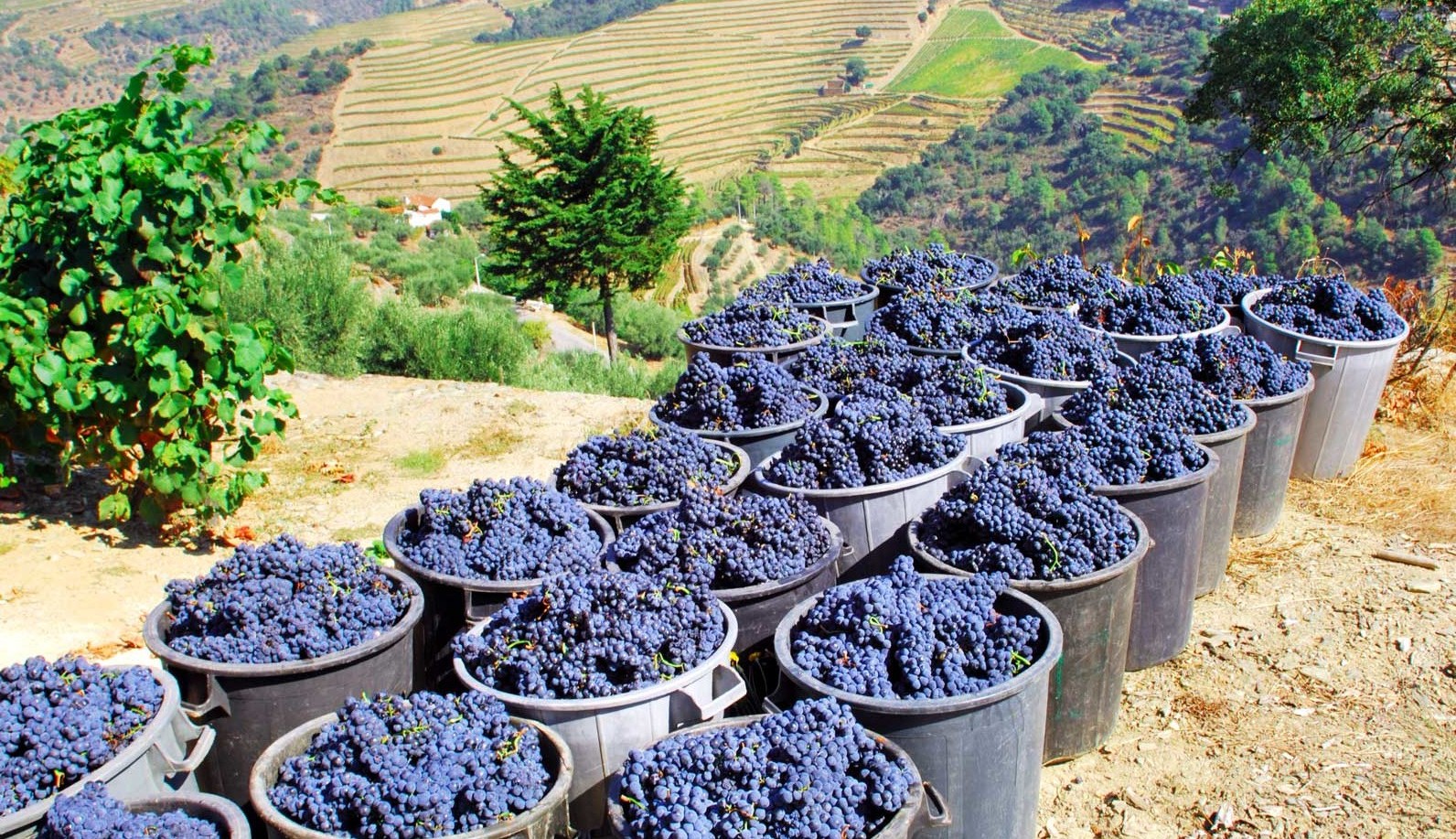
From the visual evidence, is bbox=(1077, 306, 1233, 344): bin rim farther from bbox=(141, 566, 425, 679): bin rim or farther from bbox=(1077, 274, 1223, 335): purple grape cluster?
bbox=(141, 566, 425, 679): bin rim

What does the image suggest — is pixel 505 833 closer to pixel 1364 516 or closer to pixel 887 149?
pixel 1364 516

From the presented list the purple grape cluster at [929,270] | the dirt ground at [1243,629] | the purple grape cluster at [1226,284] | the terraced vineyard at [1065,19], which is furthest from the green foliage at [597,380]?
the terraced vineyard at [1065,19]

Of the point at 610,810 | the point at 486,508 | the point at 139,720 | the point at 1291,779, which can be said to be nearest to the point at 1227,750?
the point at 1291,779

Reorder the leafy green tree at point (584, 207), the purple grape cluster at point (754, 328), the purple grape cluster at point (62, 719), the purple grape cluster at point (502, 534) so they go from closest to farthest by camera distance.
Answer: the purple grape cluster at point (62, 719) → the purple grape cluster at point (502, 534) → the purple grape cluster at point (754, 328) → the leafy green tree at point (584, 207)

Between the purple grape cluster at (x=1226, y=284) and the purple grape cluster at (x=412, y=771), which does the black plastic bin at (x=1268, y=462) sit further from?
the purple grape cluster at (x=412, y=771)

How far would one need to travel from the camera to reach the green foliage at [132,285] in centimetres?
499

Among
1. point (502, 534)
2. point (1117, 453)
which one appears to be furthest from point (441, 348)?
point (1117, 453)

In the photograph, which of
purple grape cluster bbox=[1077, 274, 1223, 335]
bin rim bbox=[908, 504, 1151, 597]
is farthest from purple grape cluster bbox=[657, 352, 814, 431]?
purple grape cluster bbox=[1077, 274, 1223, 335]

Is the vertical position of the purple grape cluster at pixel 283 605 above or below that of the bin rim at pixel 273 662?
above

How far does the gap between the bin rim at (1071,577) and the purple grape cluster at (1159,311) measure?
279 cm

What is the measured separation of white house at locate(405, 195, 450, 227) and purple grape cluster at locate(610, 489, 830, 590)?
4461 cm

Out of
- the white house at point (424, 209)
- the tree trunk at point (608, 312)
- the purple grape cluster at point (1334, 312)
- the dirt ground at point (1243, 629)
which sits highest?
the purple grape cluster at point (1334, 312)

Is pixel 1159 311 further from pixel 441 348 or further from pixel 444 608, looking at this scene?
pixel 441 348

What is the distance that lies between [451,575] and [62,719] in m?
1.19
